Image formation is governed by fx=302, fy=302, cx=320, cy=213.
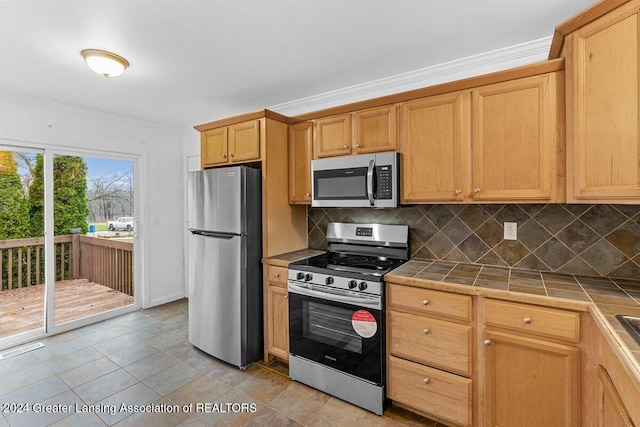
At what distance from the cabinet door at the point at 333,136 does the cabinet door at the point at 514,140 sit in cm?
95

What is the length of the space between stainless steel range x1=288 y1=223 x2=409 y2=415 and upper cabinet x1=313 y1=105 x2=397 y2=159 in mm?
700

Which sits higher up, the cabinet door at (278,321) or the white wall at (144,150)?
the white wall at (144,150)

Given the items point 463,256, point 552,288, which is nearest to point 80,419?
point 463,256

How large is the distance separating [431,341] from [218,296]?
1751mm

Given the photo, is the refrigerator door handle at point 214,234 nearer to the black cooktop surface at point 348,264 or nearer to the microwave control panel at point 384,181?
the black cooktop surface at point 348,264

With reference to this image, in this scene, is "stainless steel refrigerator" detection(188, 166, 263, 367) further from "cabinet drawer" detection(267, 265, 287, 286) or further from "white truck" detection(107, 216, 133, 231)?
"white truck" detection(107, 216, 133, 231)

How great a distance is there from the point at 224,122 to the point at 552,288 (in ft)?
9.27

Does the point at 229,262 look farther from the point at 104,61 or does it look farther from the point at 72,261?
the point at 72,261

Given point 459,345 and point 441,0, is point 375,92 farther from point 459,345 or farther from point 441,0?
point 459,345

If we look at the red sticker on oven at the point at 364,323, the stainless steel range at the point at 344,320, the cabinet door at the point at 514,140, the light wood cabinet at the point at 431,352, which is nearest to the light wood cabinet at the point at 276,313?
the stainless steel range at the point at 344,320

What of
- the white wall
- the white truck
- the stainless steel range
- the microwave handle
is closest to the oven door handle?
the stainless steel range

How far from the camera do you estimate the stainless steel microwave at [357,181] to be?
2260 mm

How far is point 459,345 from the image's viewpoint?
1.79 m

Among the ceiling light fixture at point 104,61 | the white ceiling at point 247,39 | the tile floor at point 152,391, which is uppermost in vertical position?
the white ceiling at point 247,39
